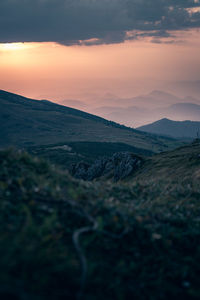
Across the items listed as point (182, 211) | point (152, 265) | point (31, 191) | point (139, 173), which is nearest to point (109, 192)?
point (182, 211)

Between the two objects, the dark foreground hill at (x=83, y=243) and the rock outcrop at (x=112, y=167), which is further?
the rock outcrop at (x=112, y=167)

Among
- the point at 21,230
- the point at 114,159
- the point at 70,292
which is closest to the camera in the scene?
the point at 70,292

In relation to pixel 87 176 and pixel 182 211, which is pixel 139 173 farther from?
pixel 182 211

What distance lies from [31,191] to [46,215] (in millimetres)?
1553

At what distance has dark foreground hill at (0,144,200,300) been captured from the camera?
7.27 metres

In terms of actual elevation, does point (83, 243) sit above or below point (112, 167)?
above

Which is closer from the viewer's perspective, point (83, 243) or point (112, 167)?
point (83, 243)

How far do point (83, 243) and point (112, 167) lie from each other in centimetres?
A: 6163

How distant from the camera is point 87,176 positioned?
254 feet

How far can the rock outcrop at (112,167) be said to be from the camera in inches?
2322

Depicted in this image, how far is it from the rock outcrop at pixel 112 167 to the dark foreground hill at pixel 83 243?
4451cm

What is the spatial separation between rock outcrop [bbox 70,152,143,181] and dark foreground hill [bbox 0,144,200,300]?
44.5m

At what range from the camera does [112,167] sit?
70.6m

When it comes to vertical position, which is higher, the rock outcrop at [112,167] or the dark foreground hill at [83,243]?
the dark foreground hill at [83,243]
